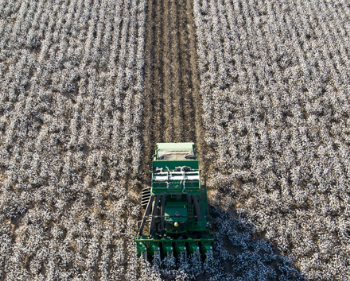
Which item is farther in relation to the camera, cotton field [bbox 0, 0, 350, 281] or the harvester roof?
cotton field [bbox 0, 0, 350, 281]

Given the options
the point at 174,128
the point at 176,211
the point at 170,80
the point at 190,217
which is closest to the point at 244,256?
the point at 190,217

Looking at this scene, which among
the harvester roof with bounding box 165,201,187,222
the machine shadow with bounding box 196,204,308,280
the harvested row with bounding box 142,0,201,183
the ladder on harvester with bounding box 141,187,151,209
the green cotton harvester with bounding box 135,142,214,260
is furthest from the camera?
the harvested row with bounding box 142,0,201,183

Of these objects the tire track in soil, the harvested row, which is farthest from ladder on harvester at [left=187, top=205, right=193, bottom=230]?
the harvested row

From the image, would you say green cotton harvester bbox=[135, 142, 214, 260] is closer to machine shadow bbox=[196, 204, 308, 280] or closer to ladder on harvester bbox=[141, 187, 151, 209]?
ladder on harvester bbox=[141, 187, 151, 209]

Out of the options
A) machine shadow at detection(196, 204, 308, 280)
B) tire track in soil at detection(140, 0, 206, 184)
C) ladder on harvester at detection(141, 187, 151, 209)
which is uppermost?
tire track in soil at detection(140, 0, 206, 184)

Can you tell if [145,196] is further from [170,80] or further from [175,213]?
[170,80]

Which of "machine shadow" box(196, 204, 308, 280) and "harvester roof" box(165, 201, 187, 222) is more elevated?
"harvester roof" box(165, 201, 187, 222)

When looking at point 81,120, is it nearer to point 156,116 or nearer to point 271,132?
point 156,116
